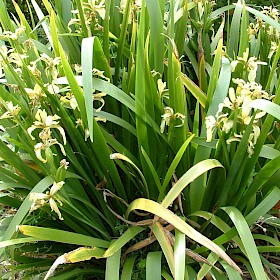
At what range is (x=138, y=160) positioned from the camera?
131 cm

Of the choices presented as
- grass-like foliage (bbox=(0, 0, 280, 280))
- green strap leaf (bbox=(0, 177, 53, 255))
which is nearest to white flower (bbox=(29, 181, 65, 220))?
grass-like foliage (bbox=(0, 0, 280, 280))

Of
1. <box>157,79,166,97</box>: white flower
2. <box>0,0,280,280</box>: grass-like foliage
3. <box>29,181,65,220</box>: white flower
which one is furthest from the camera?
<box>157,79,166,97</box>: white flower

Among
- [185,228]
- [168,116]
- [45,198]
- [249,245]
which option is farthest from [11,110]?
[249,245]

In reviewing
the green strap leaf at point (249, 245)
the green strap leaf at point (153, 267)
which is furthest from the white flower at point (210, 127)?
the green strap leaf at point (153, 267)

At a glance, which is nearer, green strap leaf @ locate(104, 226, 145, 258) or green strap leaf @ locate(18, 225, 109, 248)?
green strap leaf @ locate(18, 225, 109, 248)

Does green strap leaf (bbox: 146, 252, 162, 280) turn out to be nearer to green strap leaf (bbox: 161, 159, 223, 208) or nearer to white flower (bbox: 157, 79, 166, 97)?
green strap leaf (bbox: 161, 159, 223, 208)

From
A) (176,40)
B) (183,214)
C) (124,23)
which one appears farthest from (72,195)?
(176,40)

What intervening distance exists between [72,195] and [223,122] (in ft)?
1.41

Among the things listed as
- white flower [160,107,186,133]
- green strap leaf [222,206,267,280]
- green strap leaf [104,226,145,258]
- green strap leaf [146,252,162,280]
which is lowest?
green strap leaf [146,252,162,280]

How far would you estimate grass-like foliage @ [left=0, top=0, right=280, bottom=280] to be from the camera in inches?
41.4

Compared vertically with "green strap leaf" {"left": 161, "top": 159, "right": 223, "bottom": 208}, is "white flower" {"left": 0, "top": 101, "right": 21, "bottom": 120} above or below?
above

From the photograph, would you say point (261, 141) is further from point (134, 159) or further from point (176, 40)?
point (176, 40)

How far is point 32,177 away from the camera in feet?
4.06

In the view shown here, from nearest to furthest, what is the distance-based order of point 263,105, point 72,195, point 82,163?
point 263,105, point 72,195, point 82,163
